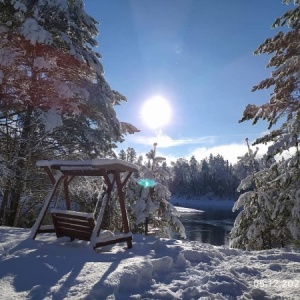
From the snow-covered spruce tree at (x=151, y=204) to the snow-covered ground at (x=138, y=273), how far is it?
25.7ft

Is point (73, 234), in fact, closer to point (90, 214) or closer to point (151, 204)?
point (90, 214)

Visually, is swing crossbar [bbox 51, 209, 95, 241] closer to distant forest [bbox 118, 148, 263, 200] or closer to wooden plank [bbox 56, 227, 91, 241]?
wooden plank [bbox 56, 227, 91, 241]

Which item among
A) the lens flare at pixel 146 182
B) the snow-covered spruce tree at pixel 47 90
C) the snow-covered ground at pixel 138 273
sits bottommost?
the snow-covered ground at pixel 138 273

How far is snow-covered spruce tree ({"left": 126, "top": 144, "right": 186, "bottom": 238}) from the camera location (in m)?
14.2

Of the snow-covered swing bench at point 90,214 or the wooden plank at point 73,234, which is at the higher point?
the snow-covered swing bench at point 90,214

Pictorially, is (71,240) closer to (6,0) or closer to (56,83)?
(56,83)

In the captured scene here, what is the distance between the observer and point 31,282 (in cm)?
388

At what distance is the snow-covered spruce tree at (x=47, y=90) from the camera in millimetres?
9477

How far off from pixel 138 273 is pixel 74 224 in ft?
9.31

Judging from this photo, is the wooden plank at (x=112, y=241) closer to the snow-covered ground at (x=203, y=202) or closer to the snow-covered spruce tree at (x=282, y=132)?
the snow-covered spruce tree at (x=282, y=132)

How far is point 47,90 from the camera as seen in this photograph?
10.5 metres

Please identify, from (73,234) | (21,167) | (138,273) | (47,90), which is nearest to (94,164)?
(73,234)

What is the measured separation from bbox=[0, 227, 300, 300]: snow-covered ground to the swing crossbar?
0.31 meters

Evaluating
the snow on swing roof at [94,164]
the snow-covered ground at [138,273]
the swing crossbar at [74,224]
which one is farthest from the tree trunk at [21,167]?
the snow-covered ground at [138,273]
